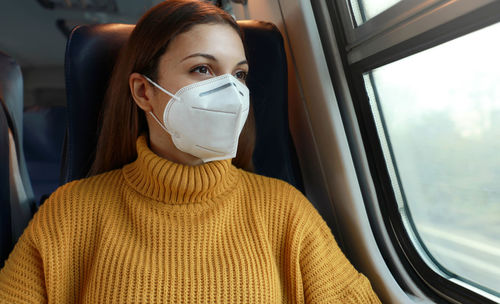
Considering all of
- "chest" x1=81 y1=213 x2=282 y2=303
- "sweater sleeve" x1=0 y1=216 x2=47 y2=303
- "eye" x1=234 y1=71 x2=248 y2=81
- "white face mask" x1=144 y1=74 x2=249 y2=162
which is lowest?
"chest" x1=81 y1=213 x2=282 y2=303

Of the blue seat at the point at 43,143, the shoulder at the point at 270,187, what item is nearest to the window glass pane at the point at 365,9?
the shoulder at the point at 270,187

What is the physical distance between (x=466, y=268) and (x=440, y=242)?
0.40 feet

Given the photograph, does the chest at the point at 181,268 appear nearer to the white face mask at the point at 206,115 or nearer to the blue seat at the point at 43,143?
the white face mask at the point at 206,115

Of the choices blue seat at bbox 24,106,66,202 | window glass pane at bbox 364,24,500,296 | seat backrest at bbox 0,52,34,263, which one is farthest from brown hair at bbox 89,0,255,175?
blue seat at bbox 24,106,66,202

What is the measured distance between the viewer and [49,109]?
2592mm

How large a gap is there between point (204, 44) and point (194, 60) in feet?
0.21

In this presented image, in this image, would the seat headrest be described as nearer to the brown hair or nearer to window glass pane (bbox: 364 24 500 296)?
the brown hair

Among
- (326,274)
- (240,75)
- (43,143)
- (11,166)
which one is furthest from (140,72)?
(43,143)

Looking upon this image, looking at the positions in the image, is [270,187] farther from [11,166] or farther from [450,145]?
[11,166]

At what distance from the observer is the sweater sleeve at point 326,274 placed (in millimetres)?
1203

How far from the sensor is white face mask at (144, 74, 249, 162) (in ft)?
3.76

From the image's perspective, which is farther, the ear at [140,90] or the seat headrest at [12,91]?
the seat headrest at [12,91]

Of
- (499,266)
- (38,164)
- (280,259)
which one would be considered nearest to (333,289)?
(280,259)

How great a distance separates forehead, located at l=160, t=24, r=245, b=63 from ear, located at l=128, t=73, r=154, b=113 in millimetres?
114
